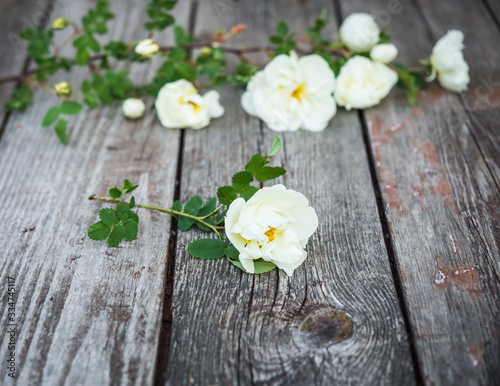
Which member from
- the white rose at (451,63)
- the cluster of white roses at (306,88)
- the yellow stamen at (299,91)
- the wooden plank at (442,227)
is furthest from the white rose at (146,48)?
the white rose at (451,63)

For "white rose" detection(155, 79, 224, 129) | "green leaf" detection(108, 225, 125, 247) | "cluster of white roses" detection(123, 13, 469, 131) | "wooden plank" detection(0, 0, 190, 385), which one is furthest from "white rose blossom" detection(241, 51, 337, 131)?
"green leaf" detection(108, 225, 125, 247)

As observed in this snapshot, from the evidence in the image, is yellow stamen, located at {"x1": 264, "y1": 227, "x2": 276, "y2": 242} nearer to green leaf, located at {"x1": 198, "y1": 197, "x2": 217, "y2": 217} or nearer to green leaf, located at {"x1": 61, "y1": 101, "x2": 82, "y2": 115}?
green leaf, located at {"x1": 198, "y1": 197, "x2": 217, "y2": 217}

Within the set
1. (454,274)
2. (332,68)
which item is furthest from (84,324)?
(332,68)

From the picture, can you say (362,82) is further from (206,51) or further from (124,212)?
(124,212)

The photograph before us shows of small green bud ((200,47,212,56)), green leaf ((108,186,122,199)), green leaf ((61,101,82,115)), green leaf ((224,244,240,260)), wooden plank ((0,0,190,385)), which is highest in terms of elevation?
small green bud ((200,47,212,56))

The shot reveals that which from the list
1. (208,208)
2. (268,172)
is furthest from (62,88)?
(268,172)

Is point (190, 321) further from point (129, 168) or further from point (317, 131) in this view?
point (317, 131)

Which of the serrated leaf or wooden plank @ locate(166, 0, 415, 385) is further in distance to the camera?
the serrated leaf
